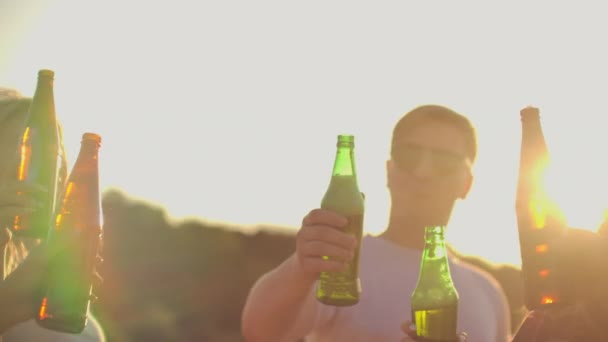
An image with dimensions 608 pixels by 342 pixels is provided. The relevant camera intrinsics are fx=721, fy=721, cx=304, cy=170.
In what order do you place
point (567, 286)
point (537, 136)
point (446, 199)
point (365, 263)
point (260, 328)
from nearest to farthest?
1. point (567, 286)
2. point (260, 328)
3. point (537, 136)
4. point (365, 263)
5. point (446, 199)

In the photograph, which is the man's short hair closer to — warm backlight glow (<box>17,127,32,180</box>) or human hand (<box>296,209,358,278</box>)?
human hand (<box>296,209,358,278</box>)

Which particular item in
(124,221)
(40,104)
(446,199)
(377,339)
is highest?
(40,104)

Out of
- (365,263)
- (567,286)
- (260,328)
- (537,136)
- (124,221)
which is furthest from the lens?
(124,221)

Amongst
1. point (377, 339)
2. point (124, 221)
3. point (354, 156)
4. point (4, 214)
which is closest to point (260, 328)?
point (377, 339)

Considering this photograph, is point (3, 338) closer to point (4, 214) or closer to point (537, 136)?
point (4, 214)

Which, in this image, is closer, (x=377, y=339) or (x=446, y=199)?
(x=377, y=339)

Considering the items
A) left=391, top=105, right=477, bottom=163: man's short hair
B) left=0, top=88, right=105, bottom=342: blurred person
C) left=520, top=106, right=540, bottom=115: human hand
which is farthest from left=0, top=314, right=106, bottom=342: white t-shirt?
left=520, top=106, right=540, bottom=115: human hand

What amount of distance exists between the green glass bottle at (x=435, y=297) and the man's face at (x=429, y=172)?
737 millimetres

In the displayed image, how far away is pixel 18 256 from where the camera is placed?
3.21m

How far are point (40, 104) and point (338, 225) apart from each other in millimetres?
1827

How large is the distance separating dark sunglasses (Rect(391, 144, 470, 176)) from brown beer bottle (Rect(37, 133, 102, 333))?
193cm

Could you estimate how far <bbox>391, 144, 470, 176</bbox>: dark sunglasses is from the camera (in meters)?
4.52

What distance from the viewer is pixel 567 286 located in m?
2.25

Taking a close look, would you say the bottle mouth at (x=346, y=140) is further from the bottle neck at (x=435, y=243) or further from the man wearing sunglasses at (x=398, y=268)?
the man wearing sunglasses at (x=398, y=268)
